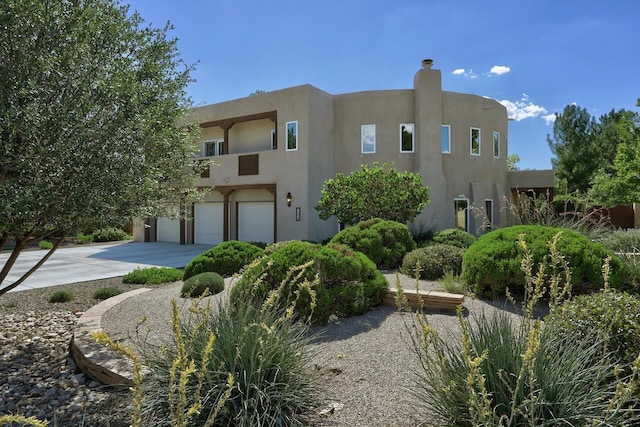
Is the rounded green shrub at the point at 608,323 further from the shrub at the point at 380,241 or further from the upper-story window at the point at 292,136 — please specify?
the upper-story window at the point at 292,136

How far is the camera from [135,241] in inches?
838

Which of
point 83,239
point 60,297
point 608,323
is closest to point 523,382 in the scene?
point 608,323

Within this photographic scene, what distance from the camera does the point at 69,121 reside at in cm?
381

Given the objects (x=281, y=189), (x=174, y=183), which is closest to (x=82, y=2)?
(x=174, y=183)

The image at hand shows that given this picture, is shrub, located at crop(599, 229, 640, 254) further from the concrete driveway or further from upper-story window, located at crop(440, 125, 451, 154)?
the concrete driveway

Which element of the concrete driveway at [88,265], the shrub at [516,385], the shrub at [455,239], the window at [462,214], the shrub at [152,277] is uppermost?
the window at [462,214]

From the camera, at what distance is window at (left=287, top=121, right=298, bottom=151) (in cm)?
1594

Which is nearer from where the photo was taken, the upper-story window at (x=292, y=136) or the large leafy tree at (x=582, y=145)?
the upper-story window at (x=292, y=136)

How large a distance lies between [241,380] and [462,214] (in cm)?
1604

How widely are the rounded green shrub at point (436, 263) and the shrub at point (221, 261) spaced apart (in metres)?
3.18

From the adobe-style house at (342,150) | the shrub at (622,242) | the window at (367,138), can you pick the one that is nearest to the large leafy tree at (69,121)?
the shrub at (622,242)

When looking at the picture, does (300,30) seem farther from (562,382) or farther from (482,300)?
(562,382)

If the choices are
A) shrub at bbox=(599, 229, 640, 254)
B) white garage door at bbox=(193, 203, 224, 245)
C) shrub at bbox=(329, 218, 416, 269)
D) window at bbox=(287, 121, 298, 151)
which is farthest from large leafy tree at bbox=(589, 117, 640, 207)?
white garage door at bbox=(193, 203, 224, 245)

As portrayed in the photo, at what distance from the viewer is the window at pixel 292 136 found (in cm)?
1594
